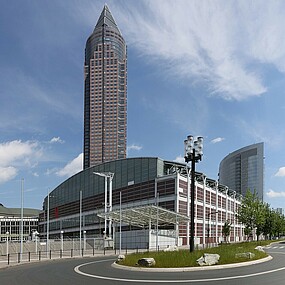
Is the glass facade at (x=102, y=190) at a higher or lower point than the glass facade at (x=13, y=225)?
higher

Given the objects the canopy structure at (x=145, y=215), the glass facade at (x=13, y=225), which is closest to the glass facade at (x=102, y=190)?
the canopy structure at (x=145, y=215)

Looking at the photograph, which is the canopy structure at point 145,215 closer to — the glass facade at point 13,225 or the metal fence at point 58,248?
the metal fence at point 58,248

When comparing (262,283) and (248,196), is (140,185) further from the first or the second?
(262,283)

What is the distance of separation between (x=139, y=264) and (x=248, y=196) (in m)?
47.3

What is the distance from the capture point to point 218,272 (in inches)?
843

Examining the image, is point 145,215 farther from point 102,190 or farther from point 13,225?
point 13,225

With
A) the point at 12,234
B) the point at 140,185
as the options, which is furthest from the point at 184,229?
the point at 12,234

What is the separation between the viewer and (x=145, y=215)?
59406mm

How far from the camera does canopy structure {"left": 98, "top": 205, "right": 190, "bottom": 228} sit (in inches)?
2176

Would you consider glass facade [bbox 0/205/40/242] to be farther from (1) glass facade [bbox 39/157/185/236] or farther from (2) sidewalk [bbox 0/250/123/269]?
(2) sidewalk [bbox 0/250/123/269]

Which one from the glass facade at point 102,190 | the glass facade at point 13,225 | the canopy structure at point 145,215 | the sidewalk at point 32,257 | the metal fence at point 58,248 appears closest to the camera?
the sidewalk at point 32,257

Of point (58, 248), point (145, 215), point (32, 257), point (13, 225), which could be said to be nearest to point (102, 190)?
point (58, 248)

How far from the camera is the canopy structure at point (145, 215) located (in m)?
55.3

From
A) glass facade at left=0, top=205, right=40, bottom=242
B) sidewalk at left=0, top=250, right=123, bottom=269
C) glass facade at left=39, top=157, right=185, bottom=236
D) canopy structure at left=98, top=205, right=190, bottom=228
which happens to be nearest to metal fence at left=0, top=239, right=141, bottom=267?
sidewalk at left=0, top=250, right=123, bottom=269
